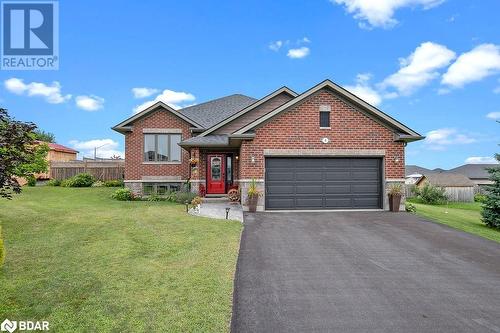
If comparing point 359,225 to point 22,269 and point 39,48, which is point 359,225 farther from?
point 39,48

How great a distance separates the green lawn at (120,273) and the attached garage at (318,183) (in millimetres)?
3677

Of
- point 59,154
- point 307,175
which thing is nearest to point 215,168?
point 307,175

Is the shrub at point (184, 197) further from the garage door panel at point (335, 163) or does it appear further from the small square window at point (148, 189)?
the garage door panel at point (335, 163)

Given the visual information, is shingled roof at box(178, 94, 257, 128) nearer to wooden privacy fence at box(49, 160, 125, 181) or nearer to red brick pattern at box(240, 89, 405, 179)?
red brick pattern at box(240, 89, 405, 179)

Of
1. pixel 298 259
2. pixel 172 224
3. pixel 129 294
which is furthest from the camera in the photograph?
pixel 172 224

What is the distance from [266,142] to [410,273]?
27.5 feet

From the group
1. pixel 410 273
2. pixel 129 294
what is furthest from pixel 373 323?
pixel 129 294

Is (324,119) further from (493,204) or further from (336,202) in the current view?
(493,204)

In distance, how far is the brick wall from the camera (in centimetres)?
1967

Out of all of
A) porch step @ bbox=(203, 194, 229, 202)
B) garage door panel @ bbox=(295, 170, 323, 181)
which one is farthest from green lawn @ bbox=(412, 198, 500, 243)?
porch step @ bbox=(203, 194, 229, 202)

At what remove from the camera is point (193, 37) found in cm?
2097

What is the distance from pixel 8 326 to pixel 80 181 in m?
23.0

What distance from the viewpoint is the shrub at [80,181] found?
82.3 feet

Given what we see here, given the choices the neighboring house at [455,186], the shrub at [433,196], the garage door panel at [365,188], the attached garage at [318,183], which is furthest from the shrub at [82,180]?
the neighboring house at [455,186]
